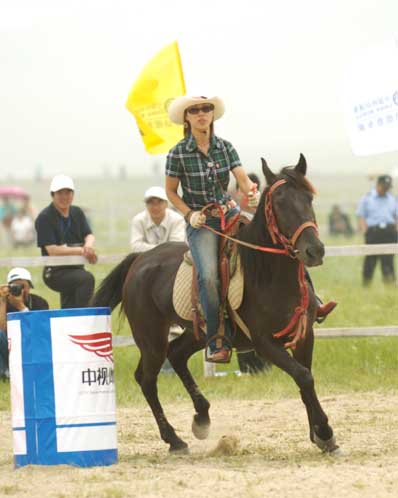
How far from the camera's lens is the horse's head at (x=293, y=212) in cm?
820

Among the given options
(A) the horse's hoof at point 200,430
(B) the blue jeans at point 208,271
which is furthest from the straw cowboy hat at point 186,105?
(A) the horse's hoof at point 200,430

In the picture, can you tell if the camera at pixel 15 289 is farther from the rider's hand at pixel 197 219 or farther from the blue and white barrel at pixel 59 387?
the blue and white barrel at pixel 59 387

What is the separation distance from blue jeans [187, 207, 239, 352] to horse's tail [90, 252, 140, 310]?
1.31 metres

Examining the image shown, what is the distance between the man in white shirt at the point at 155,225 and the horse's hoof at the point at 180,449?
4172 mm

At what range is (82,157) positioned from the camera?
533ft

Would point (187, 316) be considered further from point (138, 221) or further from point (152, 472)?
point (138, 221)

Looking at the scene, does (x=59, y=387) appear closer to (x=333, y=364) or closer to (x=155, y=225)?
(x=155, y=225)

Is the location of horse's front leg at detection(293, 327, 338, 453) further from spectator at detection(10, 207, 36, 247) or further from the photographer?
spectator at detection(10, 207, 36, 247)

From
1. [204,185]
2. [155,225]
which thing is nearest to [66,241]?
[155,225]

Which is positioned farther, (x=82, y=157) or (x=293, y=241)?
(x=82, y=157)

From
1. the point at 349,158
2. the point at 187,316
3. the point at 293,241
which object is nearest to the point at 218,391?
the point at 187,316

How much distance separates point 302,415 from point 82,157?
153m

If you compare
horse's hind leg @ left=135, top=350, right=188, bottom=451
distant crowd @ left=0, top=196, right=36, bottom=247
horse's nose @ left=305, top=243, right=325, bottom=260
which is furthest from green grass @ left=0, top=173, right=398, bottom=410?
distant crowd @ left=0, top=196, right=36, bottom=247

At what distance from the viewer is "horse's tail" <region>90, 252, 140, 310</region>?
1015cm
